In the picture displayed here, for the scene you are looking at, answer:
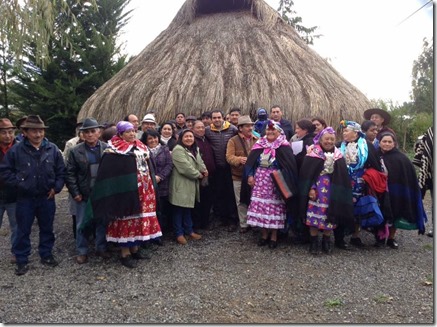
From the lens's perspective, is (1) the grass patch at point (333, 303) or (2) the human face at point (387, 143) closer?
(1) the grass patch at point (333, 303)

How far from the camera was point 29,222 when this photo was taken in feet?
13.9

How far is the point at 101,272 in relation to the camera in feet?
13.7

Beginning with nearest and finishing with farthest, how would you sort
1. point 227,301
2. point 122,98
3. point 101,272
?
1. point 227,301
2. point 101,272
3. point 122,98

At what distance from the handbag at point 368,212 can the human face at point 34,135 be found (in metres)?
3.83

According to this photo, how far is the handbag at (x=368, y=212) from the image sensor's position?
4.66m

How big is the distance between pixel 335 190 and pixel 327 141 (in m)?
0.60

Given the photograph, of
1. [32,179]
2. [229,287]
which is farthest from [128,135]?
[229,287]

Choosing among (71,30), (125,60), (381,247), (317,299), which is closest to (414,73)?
(125,60)

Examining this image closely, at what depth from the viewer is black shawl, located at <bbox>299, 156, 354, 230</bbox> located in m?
4.49

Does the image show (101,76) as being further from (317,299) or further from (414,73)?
(414,73)

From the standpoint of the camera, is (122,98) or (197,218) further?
(122,98)

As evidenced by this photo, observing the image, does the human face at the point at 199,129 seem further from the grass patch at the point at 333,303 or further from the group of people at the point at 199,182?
the grass patch at the point at 333,303

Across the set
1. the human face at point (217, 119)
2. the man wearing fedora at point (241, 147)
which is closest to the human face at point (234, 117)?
the human face at point (217, 119)

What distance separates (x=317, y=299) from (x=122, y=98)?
6.14m
